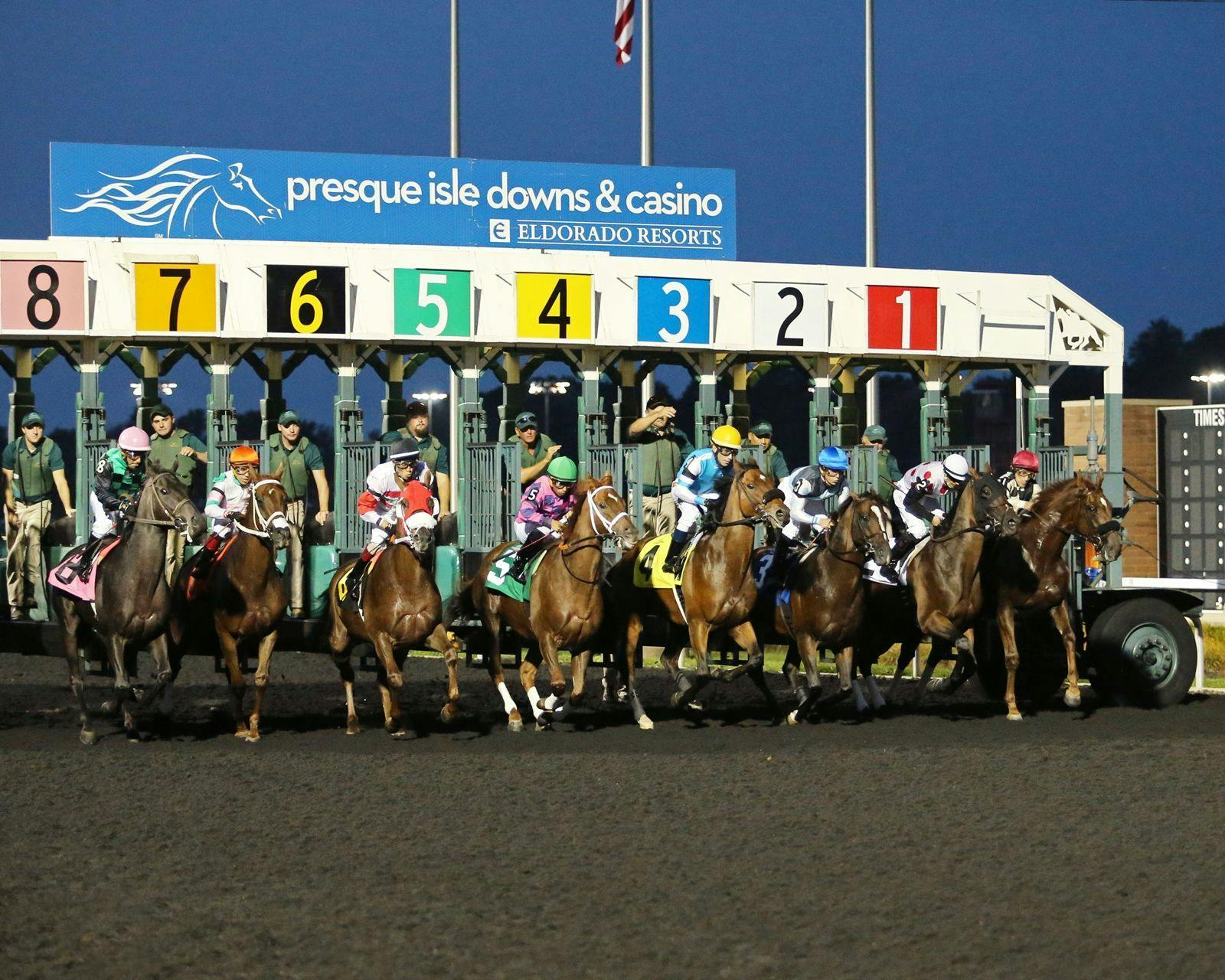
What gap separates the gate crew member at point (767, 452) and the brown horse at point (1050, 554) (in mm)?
1933

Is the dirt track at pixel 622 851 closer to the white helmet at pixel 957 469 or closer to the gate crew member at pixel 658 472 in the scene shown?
the white helmet at pixel 957 469

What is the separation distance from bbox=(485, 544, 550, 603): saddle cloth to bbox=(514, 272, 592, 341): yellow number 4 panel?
2.27 metres

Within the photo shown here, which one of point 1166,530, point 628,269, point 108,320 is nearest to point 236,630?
point 108,320

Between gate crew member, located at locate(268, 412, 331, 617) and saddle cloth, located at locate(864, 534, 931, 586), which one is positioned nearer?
saddle cloth, located at locate(864, 534, 931, 586)

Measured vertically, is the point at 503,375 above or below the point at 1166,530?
above

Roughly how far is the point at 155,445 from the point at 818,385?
203 inches

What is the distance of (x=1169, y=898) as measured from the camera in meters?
6.78

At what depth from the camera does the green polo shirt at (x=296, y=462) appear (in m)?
13.6

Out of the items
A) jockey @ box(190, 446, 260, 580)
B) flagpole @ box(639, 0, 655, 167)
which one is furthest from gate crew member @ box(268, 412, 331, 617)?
flagpole @ box(639, 0, 655, 167)

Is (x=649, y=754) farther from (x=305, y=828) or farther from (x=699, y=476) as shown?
(x=305, y=828)

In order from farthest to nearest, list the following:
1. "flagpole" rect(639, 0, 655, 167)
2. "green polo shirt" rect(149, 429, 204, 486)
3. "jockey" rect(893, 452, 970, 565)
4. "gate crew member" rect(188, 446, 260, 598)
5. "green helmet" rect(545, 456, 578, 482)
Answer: "flagpole" rect(639, 0, 655, 167), "jockey" rect(893, 452, 970, 565), "green polo shirt" rect(149, 429, 204, 486), "green helmet" rect(545, 456, 578, 482), "gate crew member" rect(188, 446, 260, 598)

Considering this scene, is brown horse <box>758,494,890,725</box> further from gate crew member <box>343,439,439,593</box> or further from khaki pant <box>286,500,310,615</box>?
khaki pant <box>286,500,310,615</box>

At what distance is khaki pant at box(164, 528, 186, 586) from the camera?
12.4 m

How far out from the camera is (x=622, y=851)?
7.82 m
